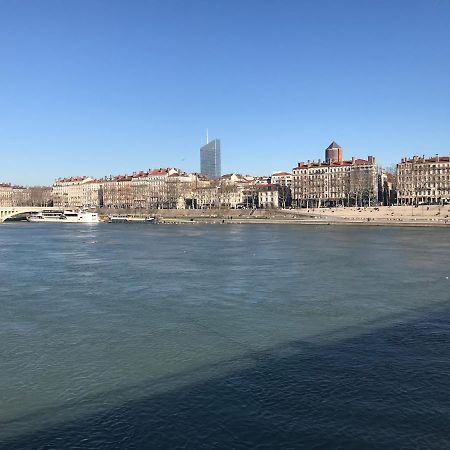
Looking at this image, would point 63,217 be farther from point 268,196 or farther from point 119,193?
point 268,196

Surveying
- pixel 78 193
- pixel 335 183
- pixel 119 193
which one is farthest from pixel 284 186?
pixel 78 193

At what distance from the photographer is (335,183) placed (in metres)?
84.5

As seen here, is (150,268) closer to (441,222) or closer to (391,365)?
(391,365)

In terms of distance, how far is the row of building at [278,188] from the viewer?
257 ft

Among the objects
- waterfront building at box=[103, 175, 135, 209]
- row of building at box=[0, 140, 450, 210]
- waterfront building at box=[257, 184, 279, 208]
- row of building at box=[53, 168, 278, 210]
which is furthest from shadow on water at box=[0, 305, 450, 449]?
waterfront building at box=[103, 175, 135, 209]

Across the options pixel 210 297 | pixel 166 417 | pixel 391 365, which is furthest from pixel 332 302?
pixel 166 417

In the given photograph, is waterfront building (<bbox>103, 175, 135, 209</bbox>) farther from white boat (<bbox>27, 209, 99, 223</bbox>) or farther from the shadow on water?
the shadow on water

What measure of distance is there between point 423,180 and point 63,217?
55.5 m

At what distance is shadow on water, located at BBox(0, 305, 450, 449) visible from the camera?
6.31 meters

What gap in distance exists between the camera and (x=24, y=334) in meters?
11.0

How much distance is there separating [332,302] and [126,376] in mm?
7561

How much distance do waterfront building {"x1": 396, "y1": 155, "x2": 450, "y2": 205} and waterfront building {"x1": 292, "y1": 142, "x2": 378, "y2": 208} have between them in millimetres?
4258

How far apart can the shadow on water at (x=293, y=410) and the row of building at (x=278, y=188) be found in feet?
218

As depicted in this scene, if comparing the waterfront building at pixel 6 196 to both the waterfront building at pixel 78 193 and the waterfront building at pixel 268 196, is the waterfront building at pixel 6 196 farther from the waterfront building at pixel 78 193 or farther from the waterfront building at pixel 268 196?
the waterfront building at pixel 268 196
